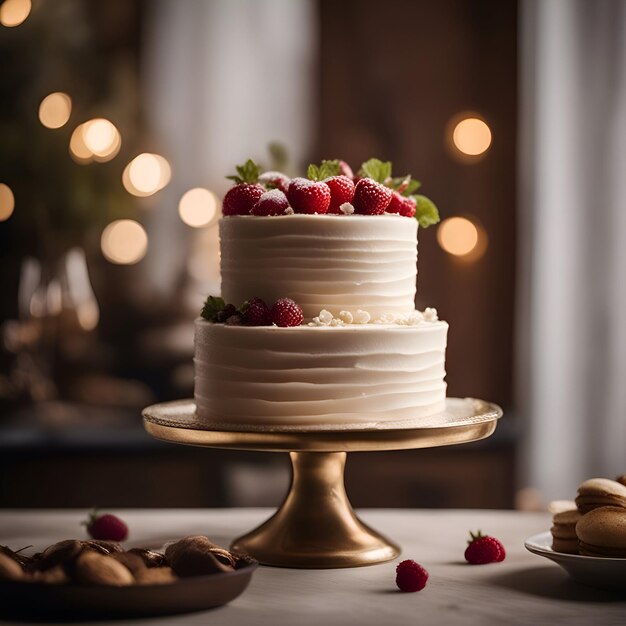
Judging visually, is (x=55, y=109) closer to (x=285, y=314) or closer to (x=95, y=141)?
(x=95, y=141)

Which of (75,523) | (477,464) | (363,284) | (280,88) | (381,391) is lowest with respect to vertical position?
(477,464)

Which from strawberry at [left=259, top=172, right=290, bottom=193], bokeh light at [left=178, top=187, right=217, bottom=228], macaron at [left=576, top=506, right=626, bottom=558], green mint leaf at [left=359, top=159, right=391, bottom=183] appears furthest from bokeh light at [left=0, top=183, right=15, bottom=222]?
macaron at [left=576, top=506, right=626, bottom=558]

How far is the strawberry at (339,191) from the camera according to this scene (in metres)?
2.06

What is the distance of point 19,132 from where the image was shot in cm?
411

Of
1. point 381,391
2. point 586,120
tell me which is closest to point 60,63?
point 586,120

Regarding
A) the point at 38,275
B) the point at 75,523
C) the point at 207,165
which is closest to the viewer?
the point at 75,523

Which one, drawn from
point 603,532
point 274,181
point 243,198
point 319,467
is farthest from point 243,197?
point 603,532

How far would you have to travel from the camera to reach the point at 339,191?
2.06 metres

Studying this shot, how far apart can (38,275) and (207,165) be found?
789 millimetres

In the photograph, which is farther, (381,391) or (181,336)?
(181,336)

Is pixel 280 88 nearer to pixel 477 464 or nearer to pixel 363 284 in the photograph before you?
pixel 477 464

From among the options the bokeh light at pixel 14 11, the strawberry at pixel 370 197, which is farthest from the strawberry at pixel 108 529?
the bokeh light at pixel 14 11

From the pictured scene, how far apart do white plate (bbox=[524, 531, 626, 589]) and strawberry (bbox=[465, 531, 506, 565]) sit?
14 cm

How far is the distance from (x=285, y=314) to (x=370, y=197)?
28 centimetres
